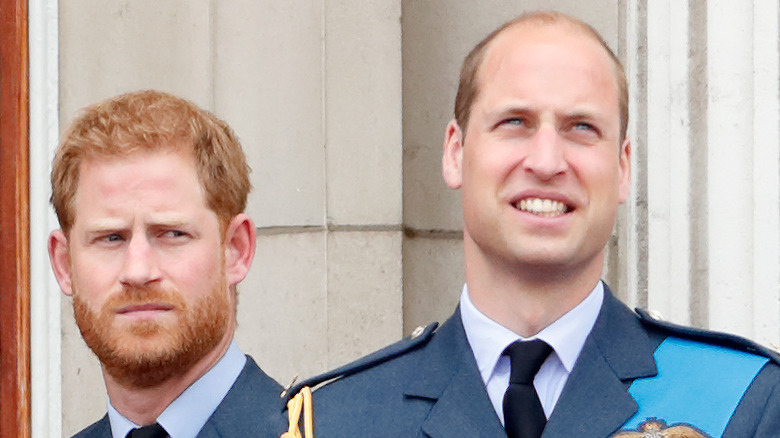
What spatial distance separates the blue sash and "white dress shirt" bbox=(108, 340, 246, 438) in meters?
1.12

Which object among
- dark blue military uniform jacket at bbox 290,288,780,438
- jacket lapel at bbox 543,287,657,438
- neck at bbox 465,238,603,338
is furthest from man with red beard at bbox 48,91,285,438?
jacket lapel at bbox 543,287,657,438

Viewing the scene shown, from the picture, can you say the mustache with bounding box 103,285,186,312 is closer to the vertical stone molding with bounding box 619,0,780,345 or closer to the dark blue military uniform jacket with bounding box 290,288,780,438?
the dark blue military uniform jacket with bounding box 290,288,780,438

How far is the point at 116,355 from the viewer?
325cm

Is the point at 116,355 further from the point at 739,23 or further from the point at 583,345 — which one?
the point at 739,23

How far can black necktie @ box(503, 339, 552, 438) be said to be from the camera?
2693mm

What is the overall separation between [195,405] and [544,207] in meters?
1.12

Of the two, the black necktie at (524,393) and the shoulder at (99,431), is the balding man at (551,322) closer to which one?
the black necktie at (524,393)

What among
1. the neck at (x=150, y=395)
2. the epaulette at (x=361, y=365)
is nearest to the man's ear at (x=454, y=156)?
the epaulette at (x=361, y=365)

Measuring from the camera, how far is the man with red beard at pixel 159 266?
3.26 metres

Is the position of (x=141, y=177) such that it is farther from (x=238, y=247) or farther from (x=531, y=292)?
(x=531, y=292)

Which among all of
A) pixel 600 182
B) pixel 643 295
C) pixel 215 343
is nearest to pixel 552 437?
pixel 600 182

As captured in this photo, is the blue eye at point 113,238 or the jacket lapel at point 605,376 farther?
the blue eye at point 113,238

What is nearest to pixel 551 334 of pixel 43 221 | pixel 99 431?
pixel 99 431

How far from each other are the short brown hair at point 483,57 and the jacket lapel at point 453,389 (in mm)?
467
